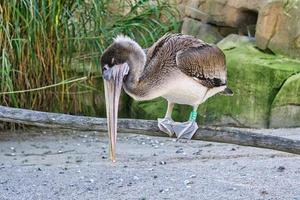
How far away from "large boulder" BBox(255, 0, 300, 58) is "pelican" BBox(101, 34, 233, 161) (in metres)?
3.57

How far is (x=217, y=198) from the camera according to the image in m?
3.93

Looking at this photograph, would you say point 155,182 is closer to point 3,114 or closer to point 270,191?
point 270,191

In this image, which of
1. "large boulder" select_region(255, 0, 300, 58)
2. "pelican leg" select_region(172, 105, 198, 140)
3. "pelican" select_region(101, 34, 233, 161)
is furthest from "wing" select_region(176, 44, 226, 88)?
"large boulder" select_region(255, 0, 300, 58)

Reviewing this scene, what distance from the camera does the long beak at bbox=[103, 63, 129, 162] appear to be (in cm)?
263

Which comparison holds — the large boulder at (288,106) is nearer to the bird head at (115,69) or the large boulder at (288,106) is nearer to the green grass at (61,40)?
the green grass at (61,40)

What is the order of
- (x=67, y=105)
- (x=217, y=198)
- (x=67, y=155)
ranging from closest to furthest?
(x=217, y=198), (x=67, y=155), (x=67, y=105)

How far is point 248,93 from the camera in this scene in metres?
6.65

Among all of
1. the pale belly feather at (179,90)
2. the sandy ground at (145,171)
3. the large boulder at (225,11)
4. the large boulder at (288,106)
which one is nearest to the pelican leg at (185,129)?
A: the pale belly feather at (179,90)

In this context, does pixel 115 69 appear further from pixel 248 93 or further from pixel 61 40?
pixel 248 93

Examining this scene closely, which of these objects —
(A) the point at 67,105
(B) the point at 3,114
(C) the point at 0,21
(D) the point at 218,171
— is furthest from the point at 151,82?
(A) the point at 67,105

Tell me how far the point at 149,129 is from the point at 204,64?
685 millimetres

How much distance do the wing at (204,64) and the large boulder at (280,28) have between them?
3.63 metres

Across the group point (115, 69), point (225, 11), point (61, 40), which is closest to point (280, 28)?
point (225, 11)

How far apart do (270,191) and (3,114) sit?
5.65ft
